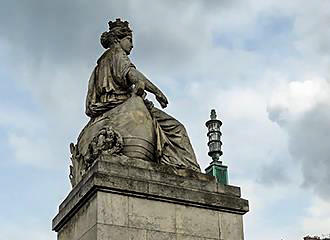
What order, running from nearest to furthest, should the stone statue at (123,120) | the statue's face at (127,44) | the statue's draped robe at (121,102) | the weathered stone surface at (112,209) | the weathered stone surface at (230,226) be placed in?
the weathered stone surface at (112,209)
the weathered stone surface at (230,226)
the stone statue at (123,120)
the statue's draped robe at (121,102)
the statue's face at (127,44)

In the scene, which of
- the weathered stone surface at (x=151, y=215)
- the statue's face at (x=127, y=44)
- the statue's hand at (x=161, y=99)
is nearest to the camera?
the weathered stone surface at (x=151, y=215)

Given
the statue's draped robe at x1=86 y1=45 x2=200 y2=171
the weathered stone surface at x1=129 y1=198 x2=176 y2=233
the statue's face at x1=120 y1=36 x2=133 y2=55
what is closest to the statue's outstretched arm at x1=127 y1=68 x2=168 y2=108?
the statue's draped robe at x1=86 y1=45 x2=200 y2=171

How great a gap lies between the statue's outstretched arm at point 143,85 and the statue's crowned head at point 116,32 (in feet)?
3.88

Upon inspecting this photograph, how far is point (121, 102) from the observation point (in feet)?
46.6

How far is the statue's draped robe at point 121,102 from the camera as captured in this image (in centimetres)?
1368

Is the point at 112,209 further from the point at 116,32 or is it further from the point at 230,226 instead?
the point at 116,32

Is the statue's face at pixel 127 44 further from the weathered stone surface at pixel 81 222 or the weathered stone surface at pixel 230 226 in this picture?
the weathered stone surface at pixel 230 226

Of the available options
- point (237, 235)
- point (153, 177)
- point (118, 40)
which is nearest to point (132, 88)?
point (118, 40)

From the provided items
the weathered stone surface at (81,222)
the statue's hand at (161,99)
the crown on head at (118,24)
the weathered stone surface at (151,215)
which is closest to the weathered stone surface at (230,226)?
the weathered stone surface at (151,215)

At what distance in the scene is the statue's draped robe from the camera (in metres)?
13.7

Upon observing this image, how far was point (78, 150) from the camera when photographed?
14.1 metres

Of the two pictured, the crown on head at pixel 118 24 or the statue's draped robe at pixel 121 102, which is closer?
the statue's draped robe at pixel 121 102

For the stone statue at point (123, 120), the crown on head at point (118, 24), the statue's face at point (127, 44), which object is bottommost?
the stone statue at point (123, 120)

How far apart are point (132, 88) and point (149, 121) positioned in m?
1.09
